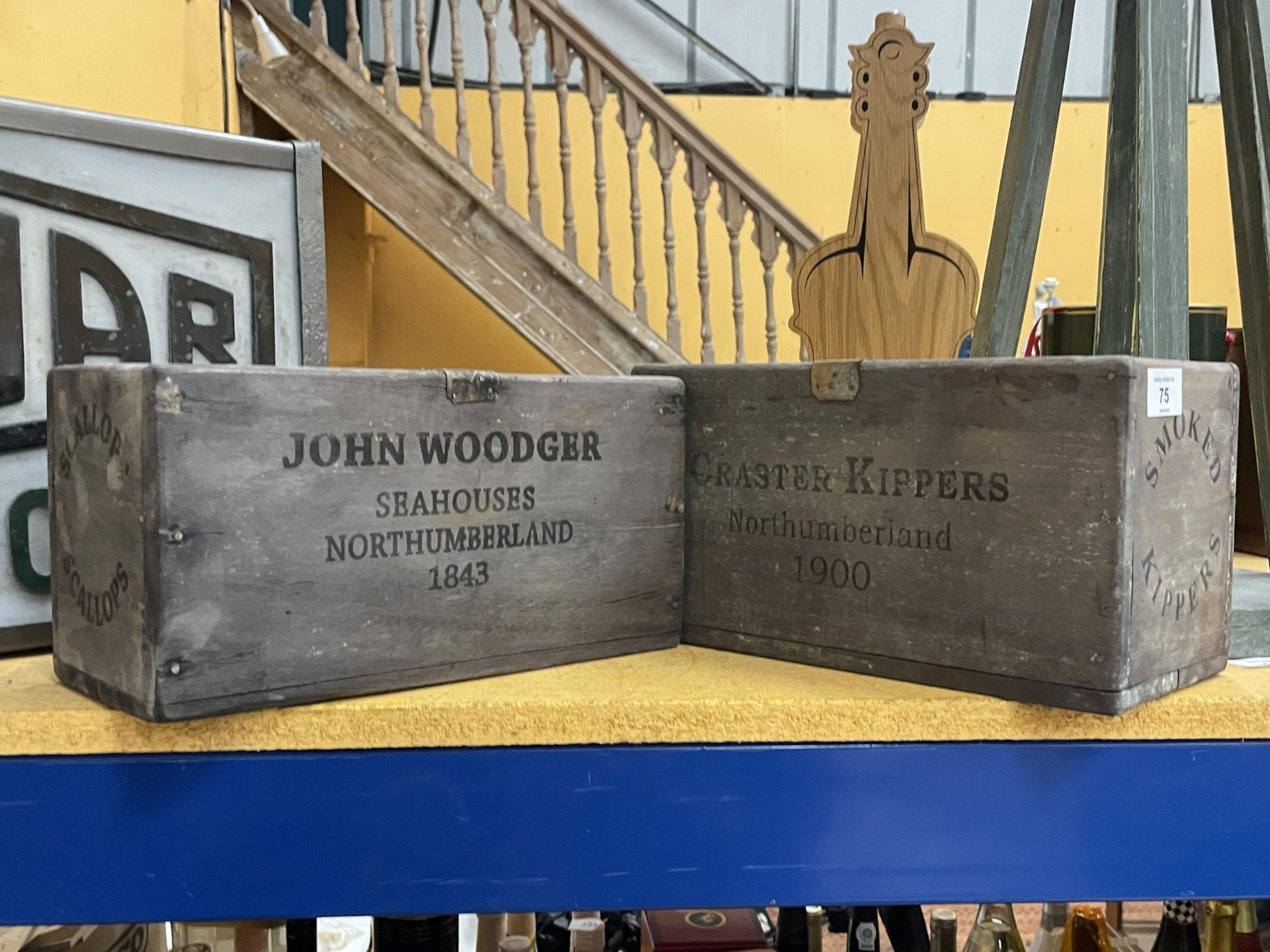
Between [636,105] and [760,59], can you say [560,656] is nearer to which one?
[636,105]

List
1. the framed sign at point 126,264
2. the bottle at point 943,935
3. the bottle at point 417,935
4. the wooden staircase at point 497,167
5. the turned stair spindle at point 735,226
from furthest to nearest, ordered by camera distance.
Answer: the turned stair spindle at point 735,226, the wooden staircase at point 497,167, the bottle at point 943,935, the bottle at point 417,935, the framed sign at point 126,264

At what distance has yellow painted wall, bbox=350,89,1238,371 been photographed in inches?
166

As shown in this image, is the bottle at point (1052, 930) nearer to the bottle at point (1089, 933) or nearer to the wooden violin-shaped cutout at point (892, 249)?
the bottle at point (1089, 933)

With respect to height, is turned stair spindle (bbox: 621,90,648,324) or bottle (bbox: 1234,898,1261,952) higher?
turned stair spindle (bbox: 621,90,648,324)

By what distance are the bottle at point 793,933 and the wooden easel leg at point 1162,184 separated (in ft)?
3.32

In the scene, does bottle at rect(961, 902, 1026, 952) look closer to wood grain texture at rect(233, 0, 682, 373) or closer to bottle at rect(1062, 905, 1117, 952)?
bottle at rect(1062, 905, 1117, 952)

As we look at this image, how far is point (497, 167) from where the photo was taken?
11.4 ft

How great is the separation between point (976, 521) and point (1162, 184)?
1.12ft

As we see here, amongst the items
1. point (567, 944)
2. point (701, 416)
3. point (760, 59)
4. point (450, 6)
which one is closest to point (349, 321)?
point (450, 6)

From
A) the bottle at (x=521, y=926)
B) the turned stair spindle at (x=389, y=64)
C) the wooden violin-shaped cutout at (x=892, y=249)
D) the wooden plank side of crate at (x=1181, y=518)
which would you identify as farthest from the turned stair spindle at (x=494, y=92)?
the wooden plank side of crate at (x=1181, y=518)

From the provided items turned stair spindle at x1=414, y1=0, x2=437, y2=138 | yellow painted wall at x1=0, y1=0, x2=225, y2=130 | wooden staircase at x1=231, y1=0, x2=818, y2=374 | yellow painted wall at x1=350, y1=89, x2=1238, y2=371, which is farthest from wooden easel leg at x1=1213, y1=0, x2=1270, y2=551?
yellow painted wall at x1=350, y1=89, x2=1238, y2=371

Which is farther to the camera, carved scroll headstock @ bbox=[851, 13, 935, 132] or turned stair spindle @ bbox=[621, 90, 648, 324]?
turned stair spindle @ bbox=[621, 90, 648, 324]

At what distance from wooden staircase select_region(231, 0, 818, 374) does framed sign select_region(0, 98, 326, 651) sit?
2.45 m

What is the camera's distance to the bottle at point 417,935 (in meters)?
1.19
